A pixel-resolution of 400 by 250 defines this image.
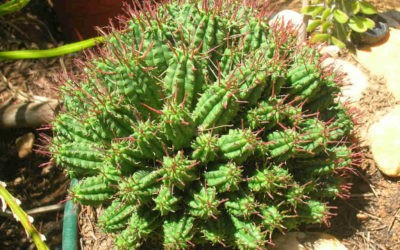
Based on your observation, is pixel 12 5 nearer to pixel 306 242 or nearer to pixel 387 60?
pixel 306 242

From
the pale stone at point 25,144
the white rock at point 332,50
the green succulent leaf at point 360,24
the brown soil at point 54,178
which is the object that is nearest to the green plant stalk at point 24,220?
the brown soil at point 54,178

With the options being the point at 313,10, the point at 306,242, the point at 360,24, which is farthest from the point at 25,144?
the point at 360,24

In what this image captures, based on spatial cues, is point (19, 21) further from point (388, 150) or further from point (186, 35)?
point (388, 150)

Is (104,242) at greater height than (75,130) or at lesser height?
lesser

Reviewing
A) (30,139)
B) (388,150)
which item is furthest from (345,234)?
(30,139)

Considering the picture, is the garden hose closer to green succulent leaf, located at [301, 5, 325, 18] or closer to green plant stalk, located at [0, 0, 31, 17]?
green plant stalk, located at [0, 0, 31, 17]
